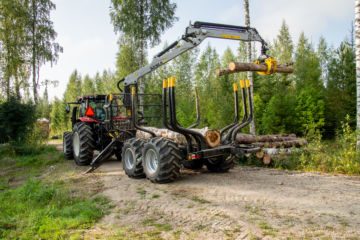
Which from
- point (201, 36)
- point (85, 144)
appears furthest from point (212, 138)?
point (85, 144)

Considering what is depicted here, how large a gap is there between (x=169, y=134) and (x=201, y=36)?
2648 millimetres

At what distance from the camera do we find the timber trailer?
278 inches

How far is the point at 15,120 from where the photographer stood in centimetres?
1502

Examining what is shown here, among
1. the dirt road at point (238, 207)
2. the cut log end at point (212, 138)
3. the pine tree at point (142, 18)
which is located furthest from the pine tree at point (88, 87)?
the cut log end at point (212, 138)

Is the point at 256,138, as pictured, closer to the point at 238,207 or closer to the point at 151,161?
the point at 151,161

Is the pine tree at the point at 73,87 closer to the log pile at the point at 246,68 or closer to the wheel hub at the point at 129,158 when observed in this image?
the wheel hub at the point at 129,158

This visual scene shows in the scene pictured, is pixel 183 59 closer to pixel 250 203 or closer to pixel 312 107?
pixel 312 107

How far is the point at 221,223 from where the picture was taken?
4422 millimetres

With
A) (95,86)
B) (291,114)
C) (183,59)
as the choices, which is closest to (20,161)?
(291,114)

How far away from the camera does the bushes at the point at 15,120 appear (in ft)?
48.0

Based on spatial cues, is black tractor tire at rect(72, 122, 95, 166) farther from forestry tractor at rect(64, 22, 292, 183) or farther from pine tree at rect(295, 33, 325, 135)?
pine tree at rect(295, 33, 325, 135)

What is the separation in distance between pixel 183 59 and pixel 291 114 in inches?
798

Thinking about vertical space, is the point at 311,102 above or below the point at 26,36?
below

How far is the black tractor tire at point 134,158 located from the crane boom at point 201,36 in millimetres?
2409
